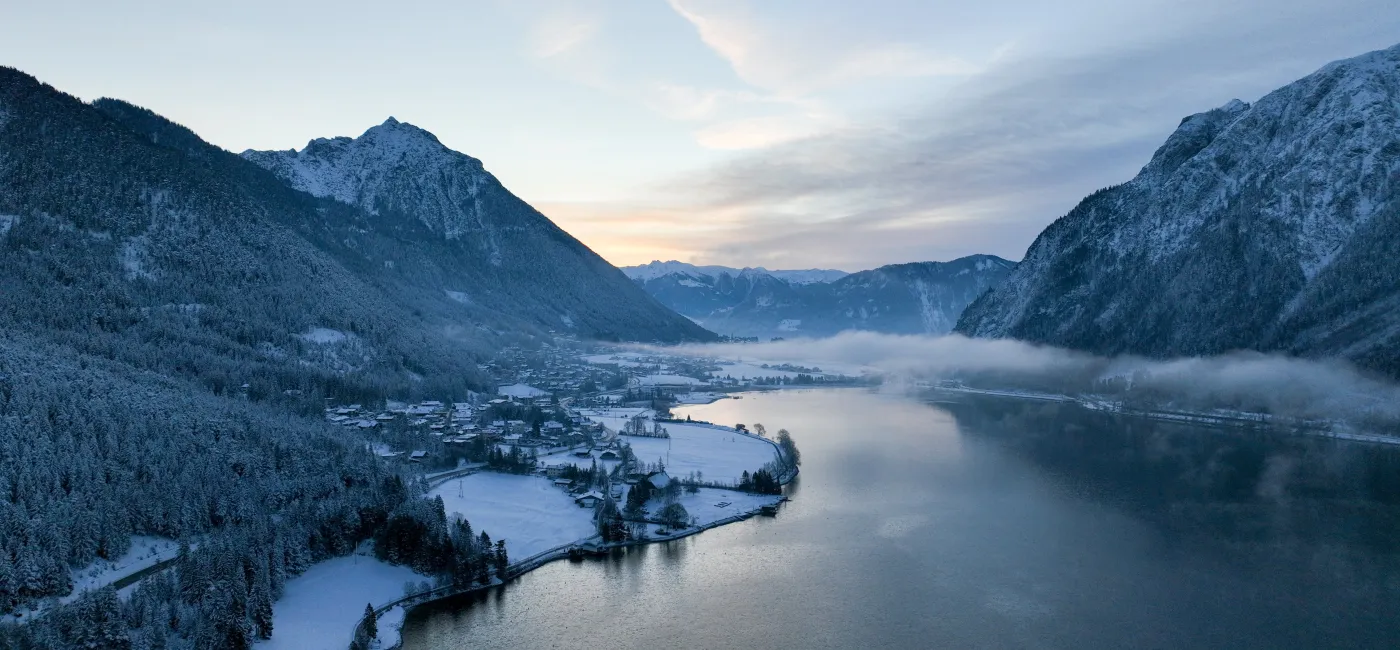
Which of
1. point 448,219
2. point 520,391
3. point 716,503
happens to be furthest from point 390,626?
point 448,219

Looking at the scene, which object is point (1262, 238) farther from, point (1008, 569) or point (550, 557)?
point (550, 557)

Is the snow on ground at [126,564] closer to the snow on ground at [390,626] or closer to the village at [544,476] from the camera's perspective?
the village at [544,476]

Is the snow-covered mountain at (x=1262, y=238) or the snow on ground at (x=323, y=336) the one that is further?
the snow-covered mountain at (x=1262, y=238)

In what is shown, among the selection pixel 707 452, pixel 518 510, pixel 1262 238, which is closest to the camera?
pixel 518 510

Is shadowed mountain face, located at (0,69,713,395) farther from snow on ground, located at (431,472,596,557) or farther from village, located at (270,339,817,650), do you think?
snow on ground, located at (431,472,596,557)

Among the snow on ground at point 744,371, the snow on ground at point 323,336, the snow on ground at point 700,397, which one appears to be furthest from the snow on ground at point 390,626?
the snow on ground at point 744,371

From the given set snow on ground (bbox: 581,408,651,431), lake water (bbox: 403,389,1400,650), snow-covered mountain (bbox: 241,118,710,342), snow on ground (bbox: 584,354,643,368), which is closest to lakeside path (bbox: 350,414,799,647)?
lake water (bbox: 403,389,1400,650)

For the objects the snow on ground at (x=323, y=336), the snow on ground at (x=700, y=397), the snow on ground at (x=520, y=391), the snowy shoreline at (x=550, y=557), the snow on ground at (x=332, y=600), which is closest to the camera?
the snow on ground at (x=332, y=600)
